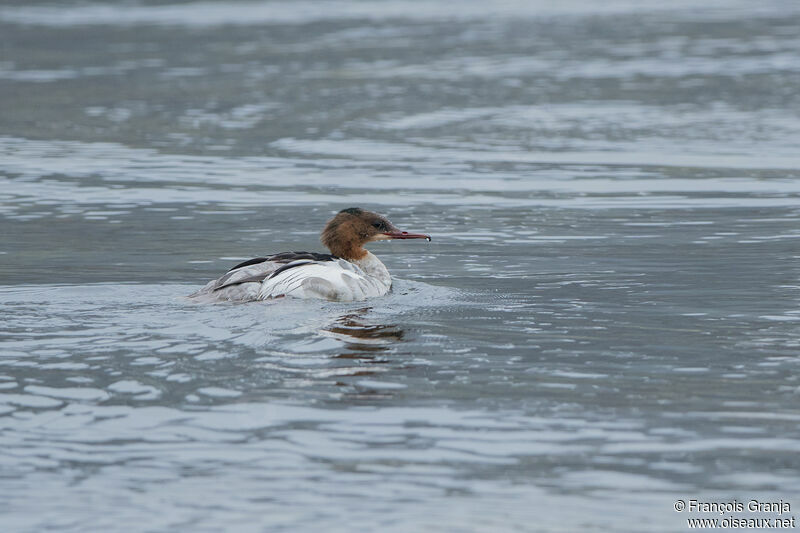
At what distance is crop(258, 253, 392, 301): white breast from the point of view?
1064 cm

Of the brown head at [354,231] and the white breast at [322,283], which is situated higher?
the brown head at [354,231]

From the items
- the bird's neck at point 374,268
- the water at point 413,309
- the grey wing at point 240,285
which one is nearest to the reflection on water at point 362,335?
the water at point 413,309

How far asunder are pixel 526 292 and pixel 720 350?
8.32 feet

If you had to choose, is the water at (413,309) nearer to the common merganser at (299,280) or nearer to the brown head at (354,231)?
the common merganser at (299,280)

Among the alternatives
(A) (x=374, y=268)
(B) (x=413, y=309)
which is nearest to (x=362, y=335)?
(B) (x=413, y=309)

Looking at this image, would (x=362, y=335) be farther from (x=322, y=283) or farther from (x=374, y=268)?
(x=374, y=268)

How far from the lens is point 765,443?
7.08 metres

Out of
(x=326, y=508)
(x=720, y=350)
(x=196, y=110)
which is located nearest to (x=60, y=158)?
(x=196, y=110)

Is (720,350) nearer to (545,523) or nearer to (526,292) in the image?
(526,292)

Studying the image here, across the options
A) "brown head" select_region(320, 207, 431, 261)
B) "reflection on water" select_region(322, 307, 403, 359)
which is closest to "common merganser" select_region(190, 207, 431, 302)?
"brown head" select_region(320, 207, 431, 261)

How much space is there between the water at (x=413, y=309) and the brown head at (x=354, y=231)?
1.81 feet

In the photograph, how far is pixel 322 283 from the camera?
35.5 ft

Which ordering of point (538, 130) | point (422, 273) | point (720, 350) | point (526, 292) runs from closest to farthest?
point (720, 350)
point (526, 292)
point (422, 273)
point (538, 130)

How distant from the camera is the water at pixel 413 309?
6551mm
